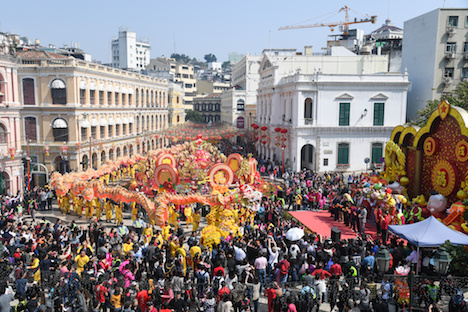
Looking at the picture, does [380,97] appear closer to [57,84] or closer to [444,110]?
Answer: [444,110]

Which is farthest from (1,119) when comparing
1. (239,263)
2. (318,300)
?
(318,300)

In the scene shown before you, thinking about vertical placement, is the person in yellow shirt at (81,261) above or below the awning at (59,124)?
below

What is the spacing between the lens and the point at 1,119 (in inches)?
1021

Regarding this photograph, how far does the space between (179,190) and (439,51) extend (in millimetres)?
26702

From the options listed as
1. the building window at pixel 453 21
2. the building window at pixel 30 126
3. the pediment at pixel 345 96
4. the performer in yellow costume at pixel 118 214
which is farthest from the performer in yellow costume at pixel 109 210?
the building window at pixel 453 21

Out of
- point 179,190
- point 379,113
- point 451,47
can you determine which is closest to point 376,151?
point 379,113

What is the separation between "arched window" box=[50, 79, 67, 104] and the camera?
108ft

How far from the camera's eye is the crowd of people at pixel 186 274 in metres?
10.2

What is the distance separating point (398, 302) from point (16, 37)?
37096 millimetres

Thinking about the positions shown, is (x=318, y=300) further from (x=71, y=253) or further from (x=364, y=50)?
(x=364, y=50)

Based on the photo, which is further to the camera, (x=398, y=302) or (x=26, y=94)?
(x=26, y=94)

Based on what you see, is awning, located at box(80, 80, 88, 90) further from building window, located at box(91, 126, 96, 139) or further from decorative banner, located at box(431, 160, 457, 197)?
decorative banner, located at box(431, 160, 457, 197)

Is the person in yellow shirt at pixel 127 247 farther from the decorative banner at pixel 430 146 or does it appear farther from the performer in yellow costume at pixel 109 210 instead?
the decorative banner at pixel 430 146

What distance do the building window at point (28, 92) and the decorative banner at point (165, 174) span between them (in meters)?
16.3
